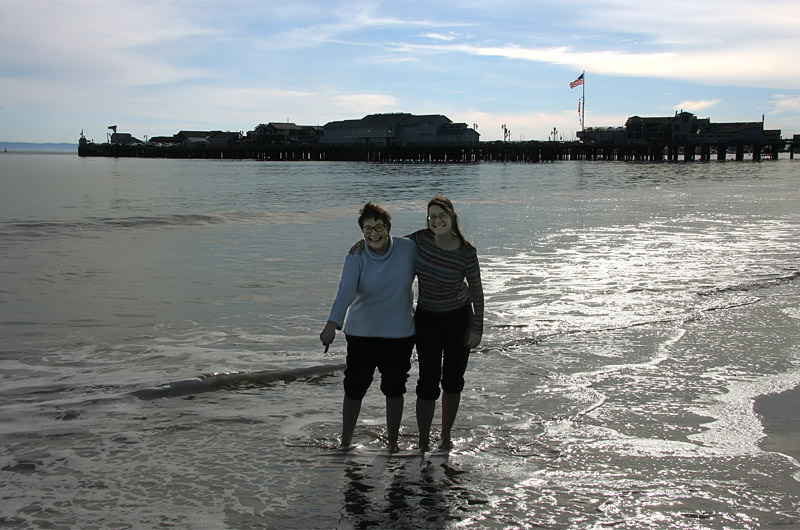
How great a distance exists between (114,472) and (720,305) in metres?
7.56

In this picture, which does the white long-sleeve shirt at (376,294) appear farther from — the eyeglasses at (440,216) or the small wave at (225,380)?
the small wave at (225,380)

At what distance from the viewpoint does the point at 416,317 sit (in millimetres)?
4465

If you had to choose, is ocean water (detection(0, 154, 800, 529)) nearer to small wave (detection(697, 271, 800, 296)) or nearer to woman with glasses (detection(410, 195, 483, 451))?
small wave (detection(697, 271, 800, 296))

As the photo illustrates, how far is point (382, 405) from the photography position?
558 cm

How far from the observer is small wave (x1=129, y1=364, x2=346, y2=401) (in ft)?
19.0

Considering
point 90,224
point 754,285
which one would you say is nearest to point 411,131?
point 90,224

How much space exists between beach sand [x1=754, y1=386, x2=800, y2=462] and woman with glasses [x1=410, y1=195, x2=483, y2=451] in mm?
2071

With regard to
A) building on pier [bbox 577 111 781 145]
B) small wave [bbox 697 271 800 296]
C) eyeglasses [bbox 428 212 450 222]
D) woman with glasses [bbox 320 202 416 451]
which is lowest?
small wave [bbox 697 271 800 296]

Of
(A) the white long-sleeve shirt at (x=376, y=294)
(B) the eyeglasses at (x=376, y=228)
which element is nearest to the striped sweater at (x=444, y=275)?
(A) the white long-sleeve shirt at (x=376, y=294)

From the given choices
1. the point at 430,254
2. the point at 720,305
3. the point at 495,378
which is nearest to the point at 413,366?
the point at 495,378

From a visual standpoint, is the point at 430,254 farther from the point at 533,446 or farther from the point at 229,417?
the point at 229,417

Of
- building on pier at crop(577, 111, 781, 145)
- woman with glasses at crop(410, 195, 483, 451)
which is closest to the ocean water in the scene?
woman with glasses at crop(410, 195, 483, 451)

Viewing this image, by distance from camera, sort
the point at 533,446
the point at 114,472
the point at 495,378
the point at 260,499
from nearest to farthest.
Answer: the point at 260,499 → the point at 114,472 → the point at 533,446 → the point at 495,378

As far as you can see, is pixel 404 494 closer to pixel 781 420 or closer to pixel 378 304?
pixel 378 304
